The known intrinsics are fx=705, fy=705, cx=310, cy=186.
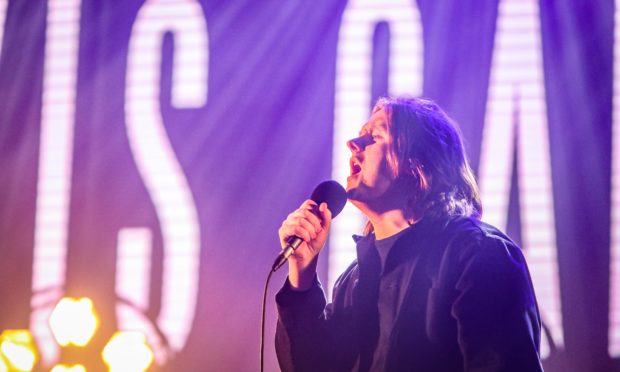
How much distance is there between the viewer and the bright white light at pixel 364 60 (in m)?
2.92

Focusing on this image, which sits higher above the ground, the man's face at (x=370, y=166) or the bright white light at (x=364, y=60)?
the bright white light at (x=364, y=60)

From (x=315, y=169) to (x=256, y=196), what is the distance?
0.91 ft

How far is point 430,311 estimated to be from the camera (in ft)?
5.30

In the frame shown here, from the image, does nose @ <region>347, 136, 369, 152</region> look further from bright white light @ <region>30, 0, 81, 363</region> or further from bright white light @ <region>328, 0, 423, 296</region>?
bright white light @ <region>30, 0, 81, 363</region>

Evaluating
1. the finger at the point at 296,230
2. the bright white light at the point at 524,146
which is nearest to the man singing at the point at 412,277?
the finger at the point at 296,230

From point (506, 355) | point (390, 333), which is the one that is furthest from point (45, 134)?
point (506, 355)

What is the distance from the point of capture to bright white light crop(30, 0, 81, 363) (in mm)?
2992

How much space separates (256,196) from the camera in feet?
9.77

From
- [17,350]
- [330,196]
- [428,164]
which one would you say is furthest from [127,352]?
[428,164]

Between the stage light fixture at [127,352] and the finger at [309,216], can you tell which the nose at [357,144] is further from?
the stage light fixture at [127,352]

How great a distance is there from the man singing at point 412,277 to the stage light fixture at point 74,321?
4.18 ft

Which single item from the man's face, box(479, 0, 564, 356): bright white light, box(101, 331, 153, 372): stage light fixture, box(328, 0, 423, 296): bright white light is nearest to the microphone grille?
the man's face

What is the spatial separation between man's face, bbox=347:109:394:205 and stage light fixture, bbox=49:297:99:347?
151cm

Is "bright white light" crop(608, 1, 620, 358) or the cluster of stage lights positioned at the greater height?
"bright white light" crop(608, 1, 620, 358)
